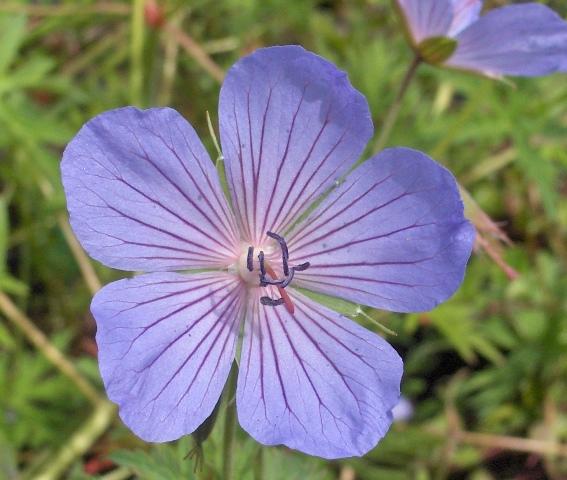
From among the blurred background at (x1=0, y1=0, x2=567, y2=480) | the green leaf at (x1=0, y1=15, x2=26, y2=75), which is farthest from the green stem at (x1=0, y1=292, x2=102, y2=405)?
the green leaf at (x1=0, y1=15, x2=26, y2=75)

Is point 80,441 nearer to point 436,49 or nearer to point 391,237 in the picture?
point 391,237

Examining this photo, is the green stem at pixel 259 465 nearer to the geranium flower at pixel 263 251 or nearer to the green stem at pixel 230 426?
the green stem at pixel 230 426

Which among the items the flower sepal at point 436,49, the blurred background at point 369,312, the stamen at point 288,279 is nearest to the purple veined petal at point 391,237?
the stamen at point 288,279

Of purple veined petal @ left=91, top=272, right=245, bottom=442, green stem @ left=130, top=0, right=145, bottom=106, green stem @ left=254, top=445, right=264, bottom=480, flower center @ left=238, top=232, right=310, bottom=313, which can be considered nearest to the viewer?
purple veined petal @ left=91, top=272, right=245, bottom=442

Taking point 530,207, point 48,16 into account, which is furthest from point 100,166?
point 530,207

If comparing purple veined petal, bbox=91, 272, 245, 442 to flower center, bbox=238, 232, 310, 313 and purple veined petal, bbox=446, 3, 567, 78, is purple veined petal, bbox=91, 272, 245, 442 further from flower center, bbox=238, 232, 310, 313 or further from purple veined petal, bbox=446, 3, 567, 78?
purple veined petal, bbox=446, 3, 567, 78

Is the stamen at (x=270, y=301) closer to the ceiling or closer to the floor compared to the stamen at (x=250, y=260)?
closer to the floor

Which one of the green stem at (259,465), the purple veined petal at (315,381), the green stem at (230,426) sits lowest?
the green stem at (259,465)
